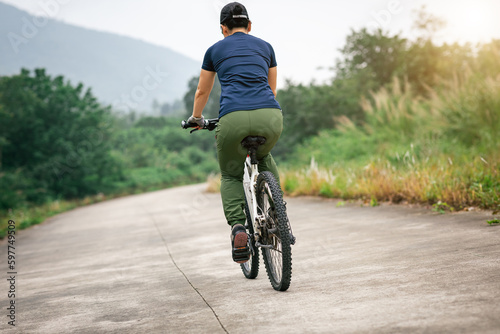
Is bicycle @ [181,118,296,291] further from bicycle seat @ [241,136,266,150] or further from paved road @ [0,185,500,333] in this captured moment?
paved road @ [0,185,500,333]

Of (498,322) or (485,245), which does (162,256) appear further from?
(498,322)

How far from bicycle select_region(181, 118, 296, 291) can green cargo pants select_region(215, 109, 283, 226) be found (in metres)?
0.06

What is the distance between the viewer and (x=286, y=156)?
2288cm

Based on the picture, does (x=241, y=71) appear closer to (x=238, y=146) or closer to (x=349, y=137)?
(x=238, y=146)

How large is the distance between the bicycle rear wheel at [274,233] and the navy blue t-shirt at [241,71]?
563 millimetres

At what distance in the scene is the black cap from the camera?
13.1 feet

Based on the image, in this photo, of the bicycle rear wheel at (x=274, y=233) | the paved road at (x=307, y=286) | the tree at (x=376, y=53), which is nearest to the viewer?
the paved road at (x=307, y=286)

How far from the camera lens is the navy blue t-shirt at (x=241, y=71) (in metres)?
3.78

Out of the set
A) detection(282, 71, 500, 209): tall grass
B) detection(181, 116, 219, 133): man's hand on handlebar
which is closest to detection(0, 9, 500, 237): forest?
detection(282, 71, 500, 209): tall grass

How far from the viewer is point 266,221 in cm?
378

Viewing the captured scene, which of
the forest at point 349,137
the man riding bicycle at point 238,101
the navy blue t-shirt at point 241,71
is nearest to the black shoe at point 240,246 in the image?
the man riding bicycle at point 238,101

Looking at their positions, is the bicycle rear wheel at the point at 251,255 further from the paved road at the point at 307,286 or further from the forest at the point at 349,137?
the forest at the point at 349,137

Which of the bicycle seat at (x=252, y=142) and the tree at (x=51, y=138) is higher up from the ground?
the tree at (x=51, y=138)

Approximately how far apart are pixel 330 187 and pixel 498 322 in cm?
814
